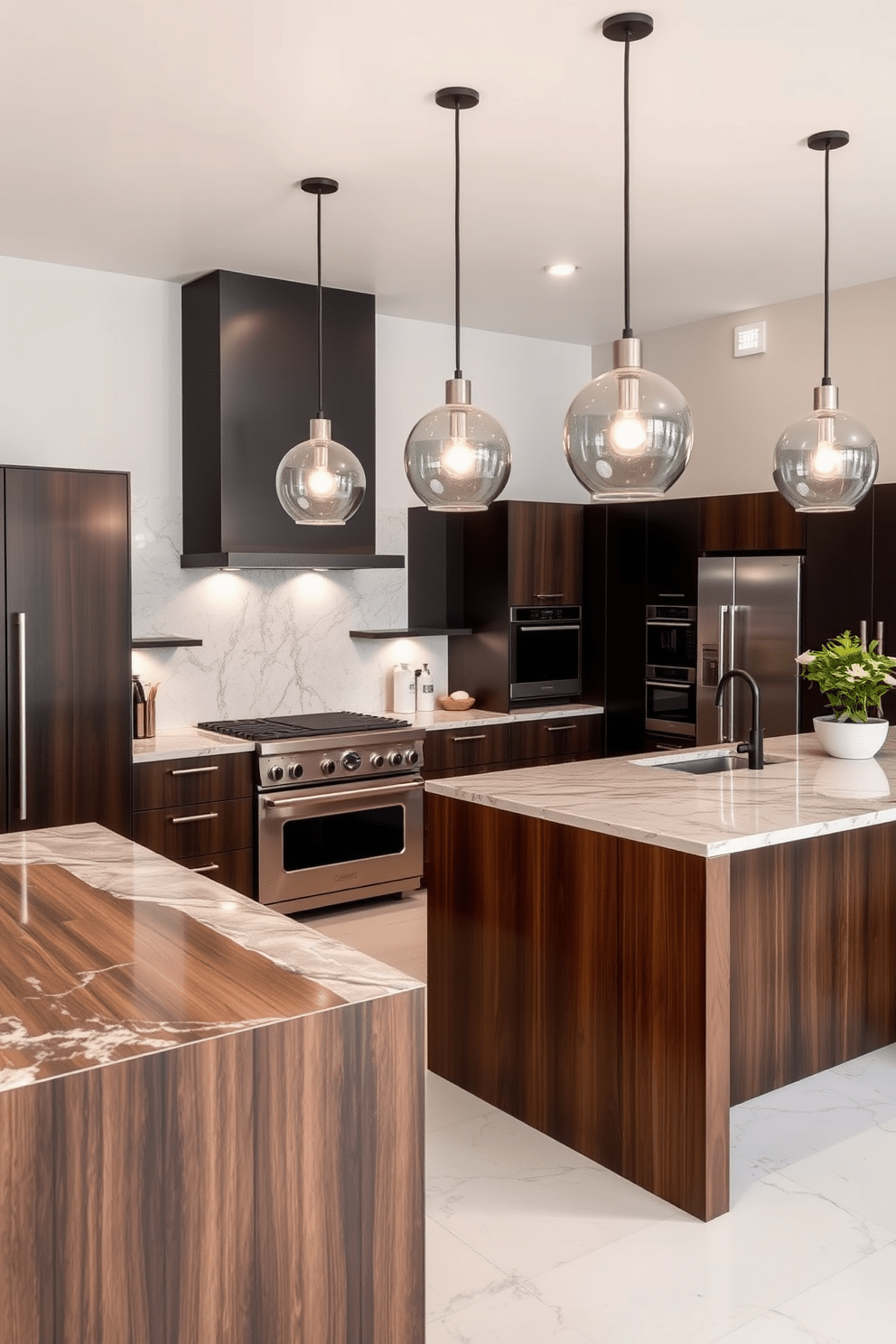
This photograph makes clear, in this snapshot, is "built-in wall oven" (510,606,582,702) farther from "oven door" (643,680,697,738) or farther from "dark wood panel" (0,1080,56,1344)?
"dark wood panel" (0,1080,56,1344)

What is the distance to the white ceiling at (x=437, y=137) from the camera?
280 centimetres

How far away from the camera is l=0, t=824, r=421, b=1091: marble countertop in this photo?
157 centimetres

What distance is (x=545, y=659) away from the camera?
604 centimetres

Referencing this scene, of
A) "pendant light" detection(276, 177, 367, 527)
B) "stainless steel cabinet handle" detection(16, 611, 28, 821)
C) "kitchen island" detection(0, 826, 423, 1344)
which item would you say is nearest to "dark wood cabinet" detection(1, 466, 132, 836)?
"stainless steel cabinet handle" detection(16, 611, 28, 821)

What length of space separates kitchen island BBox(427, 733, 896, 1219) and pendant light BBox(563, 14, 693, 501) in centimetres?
88

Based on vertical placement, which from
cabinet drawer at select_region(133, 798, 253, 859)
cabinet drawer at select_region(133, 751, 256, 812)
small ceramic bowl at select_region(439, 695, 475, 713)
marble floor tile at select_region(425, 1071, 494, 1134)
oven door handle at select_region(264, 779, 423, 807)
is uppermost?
small ceramic bowl at select_region(439, 695, 475, 713)

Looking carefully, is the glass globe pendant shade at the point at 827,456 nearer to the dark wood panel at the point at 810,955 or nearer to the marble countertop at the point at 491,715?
the dark wood panel at the point at 810,955

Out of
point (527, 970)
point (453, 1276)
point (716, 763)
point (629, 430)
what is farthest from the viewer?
point (716, 763)

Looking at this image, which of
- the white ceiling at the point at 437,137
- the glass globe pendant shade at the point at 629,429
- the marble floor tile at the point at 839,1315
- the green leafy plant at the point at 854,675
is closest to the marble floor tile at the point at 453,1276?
the marble floor tile at the point at 839,1315

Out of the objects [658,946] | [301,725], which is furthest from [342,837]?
[658,946]

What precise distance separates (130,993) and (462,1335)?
1.10 meters

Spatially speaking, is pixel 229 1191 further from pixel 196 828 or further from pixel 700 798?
pixel 196 828

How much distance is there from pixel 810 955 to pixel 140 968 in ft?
6.87

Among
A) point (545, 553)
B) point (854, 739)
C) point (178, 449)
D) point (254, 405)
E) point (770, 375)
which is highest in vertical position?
point (770, 375)
